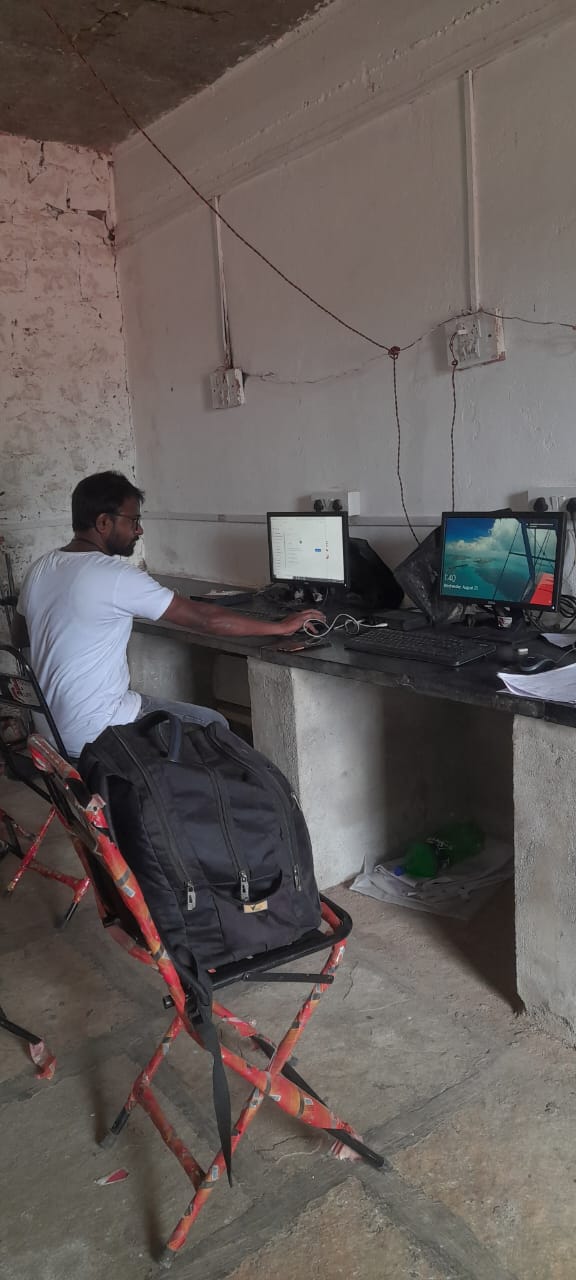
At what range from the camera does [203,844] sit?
146 cm

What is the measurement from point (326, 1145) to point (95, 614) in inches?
53.4

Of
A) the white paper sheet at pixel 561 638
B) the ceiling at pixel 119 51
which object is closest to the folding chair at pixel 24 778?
the white paper sheet at pixel 561 638

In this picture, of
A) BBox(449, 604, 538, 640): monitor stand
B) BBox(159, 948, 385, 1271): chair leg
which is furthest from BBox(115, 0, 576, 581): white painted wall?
BBox(159, 948, 385, 1271): chair leg

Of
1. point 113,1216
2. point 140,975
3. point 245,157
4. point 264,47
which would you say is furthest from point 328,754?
point 264,47

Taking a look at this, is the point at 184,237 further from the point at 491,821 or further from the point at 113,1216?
the point at 113,1216

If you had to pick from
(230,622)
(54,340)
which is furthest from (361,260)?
(54,340)

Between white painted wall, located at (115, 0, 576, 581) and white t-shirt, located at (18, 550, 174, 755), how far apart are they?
1.04 meters

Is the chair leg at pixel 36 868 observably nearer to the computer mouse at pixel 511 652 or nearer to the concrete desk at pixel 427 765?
the concrete desk at pixel 427 765

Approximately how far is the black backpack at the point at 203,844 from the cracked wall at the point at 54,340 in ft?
9.82

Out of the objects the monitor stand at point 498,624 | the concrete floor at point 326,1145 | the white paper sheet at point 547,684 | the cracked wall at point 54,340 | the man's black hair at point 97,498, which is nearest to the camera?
the concrete floor at point 326,1145

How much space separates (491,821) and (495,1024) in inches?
40.5

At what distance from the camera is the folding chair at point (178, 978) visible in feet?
4.57

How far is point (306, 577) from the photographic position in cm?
307

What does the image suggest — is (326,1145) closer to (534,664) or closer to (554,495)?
(534,664)
